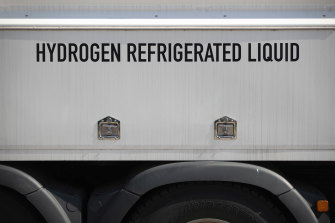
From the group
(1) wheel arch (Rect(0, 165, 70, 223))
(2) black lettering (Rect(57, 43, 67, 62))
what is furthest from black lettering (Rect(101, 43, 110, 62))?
(1) wheel arch (Rect(0, 165, 70, 223))

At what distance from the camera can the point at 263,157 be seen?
2256mm

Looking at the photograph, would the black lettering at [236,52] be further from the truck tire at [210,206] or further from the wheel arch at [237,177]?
the truck tire at [210,206]

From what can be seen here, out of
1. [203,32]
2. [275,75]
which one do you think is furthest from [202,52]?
[275,75]

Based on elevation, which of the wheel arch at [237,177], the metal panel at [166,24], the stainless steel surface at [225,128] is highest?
the metal panel at [166,24]

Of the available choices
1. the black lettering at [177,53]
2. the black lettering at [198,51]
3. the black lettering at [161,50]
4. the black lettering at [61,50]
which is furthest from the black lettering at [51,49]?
the black lettering at [198,51]

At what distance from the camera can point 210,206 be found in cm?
231

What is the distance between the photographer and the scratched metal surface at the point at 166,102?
2.23 m

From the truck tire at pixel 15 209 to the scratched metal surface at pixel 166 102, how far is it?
0.37 meters

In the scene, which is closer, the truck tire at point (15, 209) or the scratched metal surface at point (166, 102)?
the scratched metal surface at point (166, 102)

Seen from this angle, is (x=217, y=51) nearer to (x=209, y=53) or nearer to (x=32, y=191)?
(x=209, y=53)

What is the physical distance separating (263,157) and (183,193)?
560 millimetres

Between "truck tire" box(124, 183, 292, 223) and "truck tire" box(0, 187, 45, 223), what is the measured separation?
70 cm

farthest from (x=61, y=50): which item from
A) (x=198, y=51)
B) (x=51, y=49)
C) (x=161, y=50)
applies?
(x=198, y=51)

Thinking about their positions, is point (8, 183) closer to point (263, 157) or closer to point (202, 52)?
point (202, 52)
